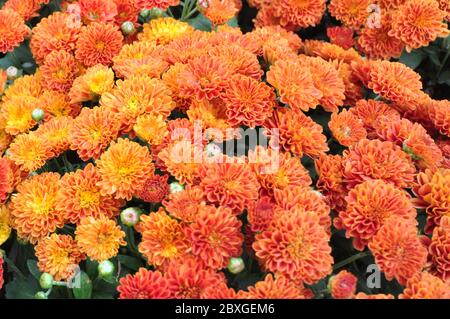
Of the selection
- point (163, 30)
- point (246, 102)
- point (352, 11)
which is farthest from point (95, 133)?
point (352, 11)

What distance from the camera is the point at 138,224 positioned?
1.70 meters

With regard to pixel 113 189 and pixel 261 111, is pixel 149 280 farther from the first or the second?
pixel 261 111

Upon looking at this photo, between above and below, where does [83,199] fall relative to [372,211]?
below

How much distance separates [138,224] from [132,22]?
120 centimetres

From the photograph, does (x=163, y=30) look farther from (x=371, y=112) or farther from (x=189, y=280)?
(x=189, y=280)

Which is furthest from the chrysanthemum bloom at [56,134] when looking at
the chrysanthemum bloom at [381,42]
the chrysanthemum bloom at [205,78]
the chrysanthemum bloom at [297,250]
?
the chrysanthemum bloom at [381,42]

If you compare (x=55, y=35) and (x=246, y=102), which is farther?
(x=55, y=35)

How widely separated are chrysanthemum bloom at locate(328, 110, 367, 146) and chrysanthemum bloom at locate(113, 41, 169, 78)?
707 mm

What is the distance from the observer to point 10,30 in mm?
2408

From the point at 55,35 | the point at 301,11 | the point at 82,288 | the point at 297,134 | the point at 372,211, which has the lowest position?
the point at 82,288

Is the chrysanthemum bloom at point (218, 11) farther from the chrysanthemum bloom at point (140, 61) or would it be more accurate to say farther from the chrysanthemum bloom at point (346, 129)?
the chrysanthemum bloom at point (346, 129)

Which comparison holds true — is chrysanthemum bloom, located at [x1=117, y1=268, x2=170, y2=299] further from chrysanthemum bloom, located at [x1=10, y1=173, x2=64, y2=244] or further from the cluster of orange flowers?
chrysanthemum bloom, located at [x1=10, y1=173, x2=64, y2=244]

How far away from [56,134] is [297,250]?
1.04m
